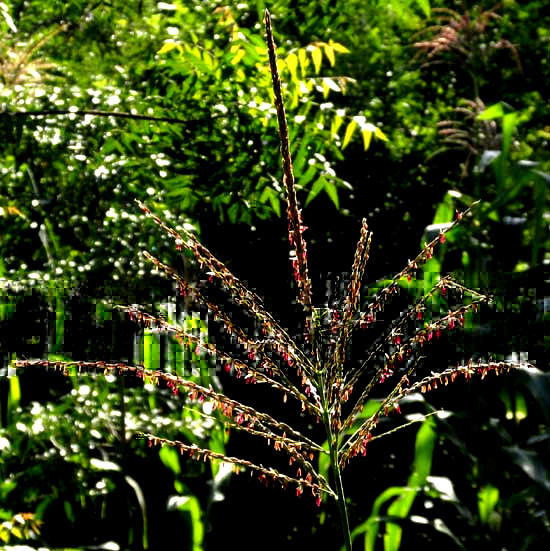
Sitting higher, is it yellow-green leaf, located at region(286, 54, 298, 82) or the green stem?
yellow-green leaf, located at region(286, 54, 298, 82)

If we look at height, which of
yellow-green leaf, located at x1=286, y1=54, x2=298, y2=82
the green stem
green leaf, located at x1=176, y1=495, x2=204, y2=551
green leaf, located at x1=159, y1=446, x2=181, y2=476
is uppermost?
yellow-green leaf, located at x1=286, y1=54, x2=298, y2=82

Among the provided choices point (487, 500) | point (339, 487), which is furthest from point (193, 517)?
point (339, 487)

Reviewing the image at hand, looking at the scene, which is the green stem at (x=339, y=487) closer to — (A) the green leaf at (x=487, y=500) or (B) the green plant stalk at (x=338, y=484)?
(B) the green plant stalk at (x=338, y=484)

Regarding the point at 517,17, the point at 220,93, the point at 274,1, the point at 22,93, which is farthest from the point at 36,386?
the point at 517,17

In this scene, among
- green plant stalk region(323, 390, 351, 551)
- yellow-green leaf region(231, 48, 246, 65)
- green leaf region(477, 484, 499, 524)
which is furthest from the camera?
green leaf region(477, 484, 499, 524)

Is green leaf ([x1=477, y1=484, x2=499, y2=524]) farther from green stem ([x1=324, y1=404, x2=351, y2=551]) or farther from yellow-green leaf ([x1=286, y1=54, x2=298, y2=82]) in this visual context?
green stem ([x1=324, y1=404, x2=351, y2=551])

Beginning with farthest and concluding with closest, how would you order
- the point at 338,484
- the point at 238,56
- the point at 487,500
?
the point at 487,500 < the point at 238,56 < the point at 338,484

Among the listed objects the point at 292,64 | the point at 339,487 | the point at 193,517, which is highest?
the point at 292,64

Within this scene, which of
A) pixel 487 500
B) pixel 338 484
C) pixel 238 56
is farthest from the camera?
pixel 487 500

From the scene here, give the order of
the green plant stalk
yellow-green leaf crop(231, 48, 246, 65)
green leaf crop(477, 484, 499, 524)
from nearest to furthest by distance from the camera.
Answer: the green plant stalk
yellow-green leaf crop(231, 48, 246, 65)
green leaf crop(477, 484, 499, 524)

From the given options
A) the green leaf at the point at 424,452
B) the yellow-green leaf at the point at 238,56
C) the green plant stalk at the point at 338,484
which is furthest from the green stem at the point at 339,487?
the yellow-green leaf at the point at 238,56

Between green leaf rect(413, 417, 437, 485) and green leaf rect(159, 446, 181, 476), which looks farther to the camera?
green leaf rect(159, 446, 181, 476)

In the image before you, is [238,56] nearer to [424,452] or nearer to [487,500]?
[424,452]

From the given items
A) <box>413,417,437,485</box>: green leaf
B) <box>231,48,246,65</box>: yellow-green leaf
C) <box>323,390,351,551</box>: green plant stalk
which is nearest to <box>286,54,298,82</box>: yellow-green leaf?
<box>231,48,246,65</box>: yellow-green leaf
